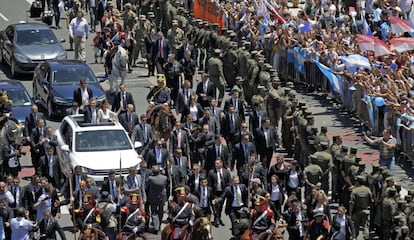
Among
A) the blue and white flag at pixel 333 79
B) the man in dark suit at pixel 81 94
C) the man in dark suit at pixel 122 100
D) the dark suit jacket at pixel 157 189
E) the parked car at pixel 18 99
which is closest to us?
the dark suit jacket at pixel 157 189

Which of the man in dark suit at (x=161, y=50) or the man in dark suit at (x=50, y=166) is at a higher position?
the man in dark suit at (x=161, y=50)

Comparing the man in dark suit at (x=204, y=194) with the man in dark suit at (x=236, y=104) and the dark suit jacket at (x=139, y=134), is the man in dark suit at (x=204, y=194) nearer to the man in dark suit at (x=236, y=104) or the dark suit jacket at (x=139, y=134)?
the dark suit jacket at (x=139, y=134)

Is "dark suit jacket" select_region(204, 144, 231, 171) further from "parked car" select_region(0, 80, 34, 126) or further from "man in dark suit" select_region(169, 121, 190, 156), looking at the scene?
"parked car" select_region(0, 80, 34, 126)

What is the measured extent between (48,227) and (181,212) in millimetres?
2417

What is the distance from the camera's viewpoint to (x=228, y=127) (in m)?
31.1

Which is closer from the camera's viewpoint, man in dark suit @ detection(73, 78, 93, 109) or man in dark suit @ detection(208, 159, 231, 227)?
man in dark suit @ detection(208, 159, 231, 227)

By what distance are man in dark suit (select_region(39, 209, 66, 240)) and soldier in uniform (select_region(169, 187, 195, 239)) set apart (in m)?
2.07

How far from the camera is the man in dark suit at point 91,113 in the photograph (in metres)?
31.1

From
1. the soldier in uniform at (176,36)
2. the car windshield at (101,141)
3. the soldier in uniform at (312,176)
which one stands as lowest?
the soldier in uniform at (312,176)

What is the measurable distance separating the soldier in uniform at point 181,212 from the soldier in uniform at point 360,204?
313cm

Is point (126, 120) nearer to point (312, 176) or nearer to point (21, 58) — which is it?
point (312, 176)

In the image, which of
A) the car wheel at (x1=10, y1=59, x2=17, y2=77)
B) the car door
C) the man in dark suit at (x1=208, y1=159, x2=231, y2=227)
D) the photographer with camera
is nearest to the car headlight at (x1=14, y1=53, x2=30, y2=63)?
the car wheel at (x1=10, y1=59, x2=17, y2=77)

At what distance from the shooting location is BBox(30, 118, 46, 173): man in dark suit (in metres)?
30.3

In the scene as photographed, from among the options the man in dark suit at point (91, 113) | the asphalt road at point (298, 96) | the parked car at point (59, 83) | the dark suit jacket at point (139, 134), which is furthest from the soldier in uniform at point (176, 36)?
the dark suit jacket at point (139, 134)
